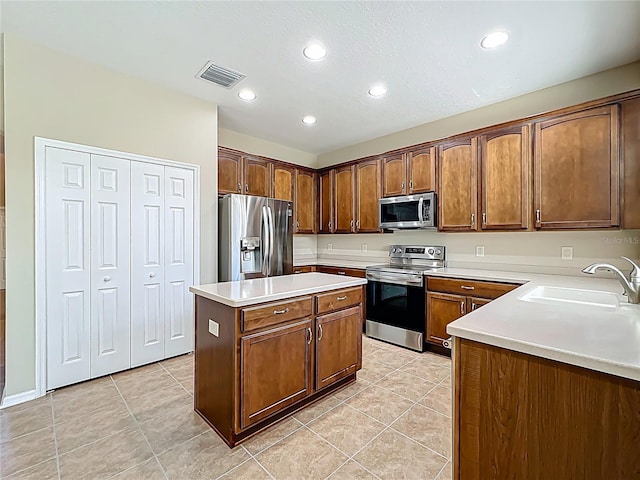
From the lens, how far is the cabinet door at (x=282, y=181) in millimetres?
4555

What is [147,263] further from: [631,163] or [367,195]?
[631,163]

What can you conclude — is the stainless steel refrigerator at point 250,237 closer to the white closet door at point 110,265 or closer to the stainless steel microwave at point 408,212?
the white closet door at point 110,265

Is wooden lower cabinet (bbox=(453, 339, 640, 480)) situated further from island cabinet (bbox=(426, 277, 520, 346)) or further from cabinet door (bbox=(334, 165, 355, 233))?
cabinet door (bbox=(334, 165, 355, 233))

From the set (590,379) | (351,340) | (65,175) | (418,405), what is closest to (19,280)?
(65,175)

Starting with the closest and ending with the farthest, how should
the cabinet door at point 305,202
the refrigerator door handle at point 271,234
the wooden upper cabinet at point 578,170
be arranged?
the wooden upper cabinet at point 578,170 < the refrigerator door handle at point 271,234 < the cabinet door at point 305,202

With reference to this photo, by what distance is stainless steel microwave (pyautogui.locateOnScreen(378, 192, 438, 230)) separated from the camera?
3.67 m


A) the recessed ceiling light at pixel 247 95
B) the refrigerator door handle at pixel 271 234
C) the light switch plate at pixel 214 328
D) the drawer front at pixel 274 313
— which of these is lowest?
the light switch plate at pixel 214 328

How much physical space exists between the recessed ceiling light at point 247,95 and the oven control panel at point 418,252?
2670 millimetres

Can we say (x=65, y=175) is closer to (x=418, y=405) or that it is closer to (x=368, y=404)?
(x=368, y=404)

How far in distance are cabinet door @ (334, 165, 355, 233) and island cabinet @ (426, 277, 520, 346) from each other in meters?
1.71

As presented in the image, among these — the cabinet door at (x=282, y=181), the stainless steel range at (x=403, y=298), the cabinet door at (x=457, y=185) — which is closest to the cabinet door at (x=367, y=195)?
the stainless steel range at (x=403, y=298)

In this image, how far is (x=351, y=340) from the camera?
8.36 feet

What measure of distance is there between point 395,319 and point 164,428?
2549mm

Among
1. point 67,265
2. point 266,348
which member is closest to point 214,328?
point 266,348
